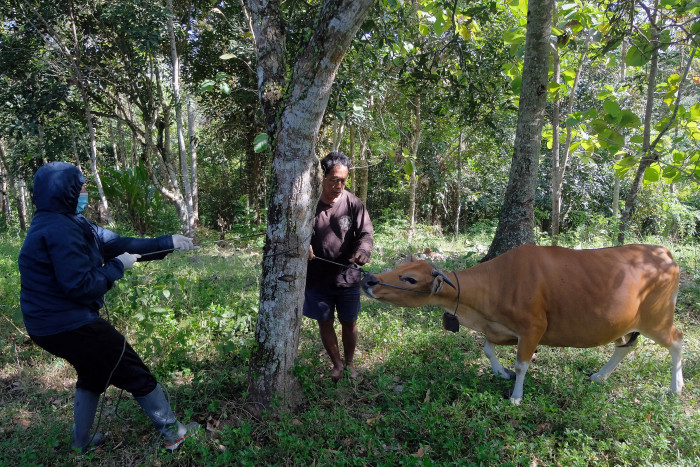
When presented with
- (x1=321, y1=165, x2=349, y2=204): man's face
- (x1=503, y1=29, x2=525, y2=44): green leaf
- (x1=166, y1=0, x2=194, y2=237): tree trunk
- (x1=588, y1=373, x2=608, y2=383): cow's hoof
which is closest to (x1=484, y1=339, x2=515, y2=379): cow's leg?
(x1=588, y1=373, x2=608, y2=383): cow's hoof

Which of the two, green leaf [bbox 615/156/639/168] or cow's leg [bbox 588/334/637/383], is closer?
cow's leg [bbox 588/334/637/383]

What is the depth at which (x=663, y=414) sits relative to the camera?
3188mm

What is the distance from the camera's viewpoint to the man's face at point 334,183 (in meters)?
3.60

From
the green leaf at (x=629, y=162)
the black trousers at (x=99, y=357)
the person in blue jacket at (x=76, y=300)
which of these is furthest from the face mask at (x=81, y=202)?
the green leaf at (x=629, y=162)

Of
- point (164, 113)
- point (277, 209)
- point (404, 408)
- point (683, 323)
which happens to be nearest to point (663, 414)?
point (404, 408)

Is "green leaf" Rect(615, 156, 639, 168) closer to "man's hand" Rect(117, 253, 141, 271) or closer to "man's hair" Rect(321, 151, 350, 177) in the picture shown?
"man's hair" Rect(321, 151, 350, 177)

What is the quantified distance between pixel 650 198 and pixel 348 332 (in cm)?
1316

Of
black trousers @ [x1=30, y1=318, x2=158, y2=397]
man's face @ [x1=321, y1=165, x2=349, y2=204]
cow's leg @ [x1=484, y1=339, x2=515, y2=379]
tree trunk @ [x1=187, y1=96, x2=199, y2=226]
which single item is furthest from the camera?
tree trunk @ [x1=187, y1=96, x2=199, y2=226]

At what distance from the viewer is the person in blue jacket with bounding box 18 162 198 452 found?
2641 millimetres

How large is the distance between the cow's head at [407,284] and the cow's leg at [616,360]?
1.64m

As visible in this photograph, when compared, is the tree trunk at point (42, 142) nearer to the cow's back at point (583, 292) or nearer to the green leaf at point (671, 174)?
the cow's back at point (583, 292)

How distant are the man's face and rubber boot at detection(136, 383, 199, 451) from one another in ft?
6.44

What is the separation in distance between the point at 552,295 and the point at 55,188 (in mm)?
3693

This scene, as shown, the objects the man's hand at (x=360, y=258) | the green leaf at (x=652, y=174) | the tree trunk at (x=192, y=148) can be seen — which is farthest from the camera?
the tree trunk at (x=192, y=148)
